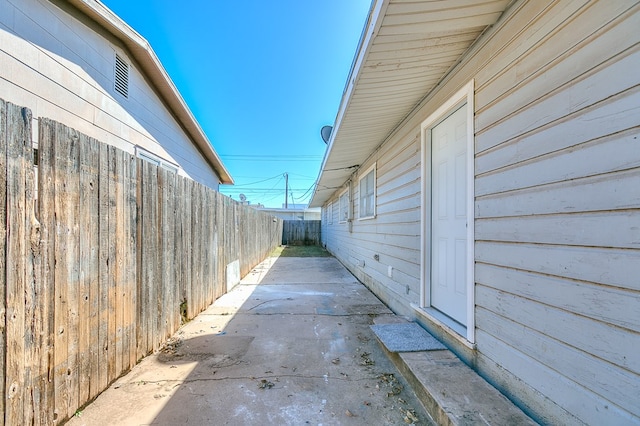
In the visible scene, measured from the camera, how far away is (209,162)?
9.05 meters

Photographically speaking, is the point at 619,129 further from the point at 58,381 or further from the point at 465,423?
the point at 58,381

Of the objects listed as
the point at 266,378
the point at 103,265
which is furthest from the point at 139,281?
the point at 266,378

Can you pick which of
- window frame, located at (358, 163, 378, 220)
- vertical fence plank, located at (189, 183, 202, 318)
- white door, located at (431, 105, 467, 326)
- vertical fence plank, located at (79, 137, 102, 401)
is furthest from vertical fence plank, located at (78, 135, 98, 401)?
window frame, located at (358, 163, 378, 220)

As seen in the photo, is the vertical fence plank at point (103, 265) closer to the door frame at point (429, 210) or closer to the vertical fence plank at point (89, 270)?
the vertical fence plank at point (89, 270)

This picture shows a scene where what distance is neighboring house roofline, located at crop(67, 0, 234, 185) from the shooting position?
360cm

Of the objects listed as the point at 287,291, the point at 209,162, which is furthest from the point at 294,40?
the point at 287,291

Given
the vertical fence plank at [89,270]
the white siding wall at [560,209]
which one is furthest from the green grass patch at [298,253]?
the white siding wall at [560,209]

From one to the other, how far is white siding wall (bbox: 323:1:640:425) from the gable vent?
4.68 meters

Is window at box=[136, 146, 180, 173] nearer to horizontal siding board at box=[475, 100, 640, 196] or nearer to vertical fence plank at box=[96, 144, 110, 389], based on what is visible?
vertical fence plank at box=[96, 144, 110, 389]

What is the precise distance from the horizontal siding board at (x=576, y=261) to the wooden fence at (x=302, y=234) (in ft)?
55.4

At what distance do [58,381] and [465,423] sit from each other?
2.29m

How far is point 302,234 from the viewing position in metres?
18.8

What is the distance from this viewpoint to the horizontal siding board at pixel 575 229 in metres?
1.17

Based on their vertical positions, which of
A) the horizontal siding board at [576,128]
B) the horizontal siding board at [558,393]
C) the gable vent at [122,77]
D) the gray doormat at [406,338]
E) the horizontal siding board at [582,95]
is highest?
the gable vent at [122,77]
